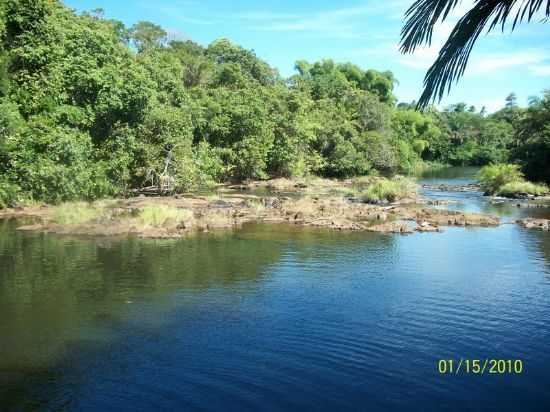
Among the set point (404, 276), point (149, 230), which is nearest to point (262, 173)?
point (149, 230)

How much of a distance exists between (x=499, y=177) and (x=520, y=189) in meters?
2.62

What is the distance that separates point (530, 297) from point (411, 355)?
21.7 ft

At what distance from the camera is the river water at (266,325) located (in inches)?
416

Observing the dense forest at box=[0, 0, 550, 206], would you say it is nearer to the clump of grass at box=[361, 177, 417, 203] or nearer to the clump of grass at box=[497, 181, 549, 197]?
the clump of grass at box=[497, 181, 549, 197]

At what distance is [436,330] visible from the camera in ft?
46.0

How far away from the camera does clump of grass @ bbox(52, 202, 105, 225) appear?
2780cm

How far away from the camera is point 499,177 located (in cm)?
4919

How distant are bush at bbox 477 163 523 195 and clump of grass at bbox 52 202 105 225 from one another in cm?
3416

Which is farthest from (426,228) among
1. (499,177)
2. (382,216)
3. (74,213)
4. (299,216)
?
(499,177)

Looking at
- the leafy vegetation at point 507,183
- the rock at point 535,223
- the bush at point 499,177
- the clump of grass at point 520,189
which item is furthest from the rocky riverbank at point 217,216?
the bush at point 499,177

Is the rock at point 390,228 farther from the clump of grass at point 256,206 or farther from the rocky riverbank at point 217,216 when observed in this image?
the clump of grass at point 256,206

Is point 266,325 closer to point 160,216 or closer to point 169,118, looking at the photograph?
point 160,216

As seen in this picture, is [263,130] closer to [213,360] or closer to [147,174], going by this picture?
[147,174]
